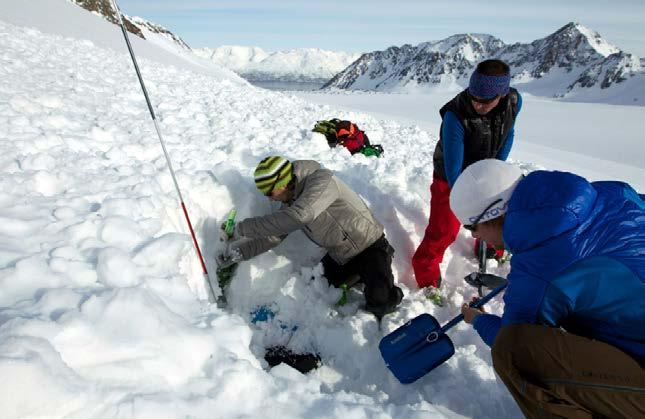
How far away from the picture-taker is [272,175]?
3959 mm

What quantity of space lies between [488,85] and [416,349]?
2.33 meters

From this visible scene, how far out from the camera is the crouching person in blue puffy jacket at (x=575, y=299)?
78.2 inches

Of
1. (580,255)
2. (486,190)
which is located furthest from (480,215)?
(580,255)

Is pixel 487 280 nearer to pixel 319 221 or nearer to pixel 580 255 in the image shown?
pixel 319 221

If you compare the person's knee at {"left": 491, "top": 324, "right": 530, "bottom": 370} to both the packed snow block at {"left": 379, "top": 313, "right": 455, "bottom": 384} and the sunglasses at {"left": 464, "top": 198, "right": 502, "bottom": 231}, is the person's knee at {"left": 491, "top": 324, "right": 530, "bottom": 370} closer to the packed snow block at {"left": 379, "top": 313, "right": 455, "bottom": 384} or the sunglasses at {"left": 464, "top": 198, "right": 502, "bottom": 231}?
the sunglasses at {"left": 464, "top": 198, "right": 502, "bottom": 231}

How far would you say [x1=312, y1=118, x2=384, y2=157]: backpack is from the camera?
8.03m

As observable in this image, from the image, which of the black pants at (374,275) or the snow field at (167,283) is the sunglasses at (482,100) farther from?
the snow field at (167,283)

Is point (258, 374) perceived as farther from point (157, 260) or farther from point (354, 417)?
point (157, 260)

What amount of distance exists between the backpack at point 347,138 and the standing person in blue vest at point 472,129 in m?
3.40

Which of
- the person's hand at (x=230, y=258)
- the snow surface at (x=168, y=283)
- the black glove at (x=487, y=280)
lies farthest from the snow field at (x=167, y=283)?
the black glove at (x=487, y=280)

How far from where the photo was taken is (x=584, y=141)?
18359 mm

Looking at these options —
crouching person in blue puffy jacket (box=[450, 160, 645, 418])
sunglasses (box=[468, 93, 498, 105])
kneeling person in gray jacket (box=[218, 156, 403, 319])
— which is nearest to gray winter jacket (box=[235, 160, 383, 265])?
kneeling person in gray jacket (box=[218, 156, 403, 319])

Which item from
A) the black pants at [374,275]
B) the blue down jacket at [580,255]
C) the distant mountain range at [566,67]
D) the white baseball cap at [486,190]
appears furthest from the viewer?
the distant mountain range at [566,67]

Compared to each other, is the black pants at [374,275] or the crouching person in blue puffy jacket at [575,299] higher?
the crouching person in blue puffy jacket at [575,299]
